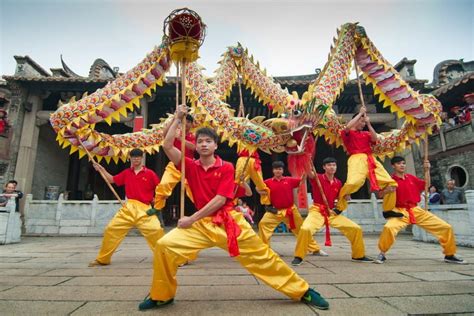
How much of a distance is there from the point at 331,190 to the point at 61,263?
425 cm

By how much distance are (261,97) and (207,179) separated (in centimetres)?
253

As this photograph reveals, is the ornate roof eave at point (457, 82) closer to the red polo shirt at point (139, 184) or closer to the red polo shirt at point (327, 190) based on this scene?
the red polo shirt at point (327, 190)

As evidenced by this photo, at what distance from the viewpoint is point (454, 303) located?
2.03 m

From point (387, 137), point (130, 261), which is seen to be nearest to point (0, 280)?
point (130, 261)

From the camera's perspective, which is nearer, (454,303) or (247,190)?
(454,303)

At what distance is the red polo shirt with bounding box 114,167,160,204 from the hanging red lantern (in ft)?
6.69

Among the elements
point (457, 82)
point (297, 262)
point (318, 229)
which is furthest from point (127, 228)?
point (457, 82)

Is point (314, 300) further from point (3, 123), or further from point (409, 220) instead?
point (3, 123)

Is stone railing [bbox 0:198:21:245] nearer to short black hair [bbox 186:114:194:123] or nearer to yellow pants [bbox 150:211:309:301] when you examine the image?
short black hair [bbox 186:114:194:123]

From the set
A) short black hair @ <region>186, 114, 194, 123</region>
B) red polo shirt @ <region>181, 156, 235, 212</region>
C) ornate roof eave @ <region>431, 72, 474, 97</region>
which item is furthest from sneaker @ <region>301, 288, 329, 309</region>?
ornate roof eave @ <region>431, 72, 474, 97</region>

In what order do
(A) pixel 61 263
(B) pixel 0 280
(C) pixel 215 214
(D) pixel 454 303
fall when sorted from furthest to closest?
(A) pixel 61 263, (B) pixel 0 280, (C) pixel 215 214, (D) pixel 454 303

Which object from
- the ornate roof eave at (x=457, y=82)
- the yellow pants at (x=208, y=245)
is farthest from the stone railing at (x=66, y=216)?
the ornate roof eave at (x=457, y=82)

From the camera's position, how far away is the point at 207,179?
238 cm

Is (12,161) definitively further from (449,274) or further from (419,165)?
(419,165)
